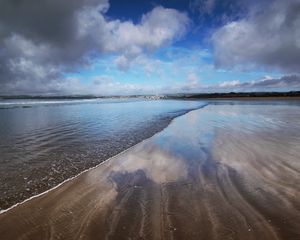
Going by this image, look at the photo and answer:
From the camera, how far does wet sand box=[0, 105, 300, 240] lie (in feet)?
13.1

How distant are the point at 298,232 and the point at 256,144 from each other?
22.9 feet

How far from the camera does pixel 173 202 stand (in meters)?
5.06

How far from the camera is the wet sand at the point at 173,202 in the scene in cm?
401

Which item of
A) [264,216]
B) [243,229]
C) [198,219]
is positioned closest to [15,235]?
[198,219]

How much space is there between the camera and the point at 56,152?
31.4 ft

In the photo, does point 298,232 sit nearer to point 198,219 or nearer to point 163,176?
point 198,219

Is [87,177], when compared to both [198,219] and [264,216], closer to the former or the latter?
[198,219]

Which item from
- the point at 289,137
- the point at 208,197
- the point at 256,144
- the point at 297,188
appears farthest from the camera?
the point at 289,137

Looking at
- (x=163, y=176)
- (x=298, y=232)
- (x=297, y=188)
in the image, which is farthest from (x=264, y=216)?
(x=163, y=176)

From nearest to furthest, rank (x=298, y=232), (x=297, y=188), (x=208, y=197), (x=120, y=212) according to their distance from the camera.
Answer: (x=298, y=232), (x=120, y=212), (x=208, y=197), (x=297, y=188)

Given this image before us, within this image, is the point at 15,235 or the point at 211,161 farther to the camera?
the point at 211,161

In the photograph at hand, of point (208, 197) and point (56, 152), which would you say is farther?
point (56, 152)

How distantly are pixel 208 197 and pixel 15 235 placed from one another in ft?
11.0

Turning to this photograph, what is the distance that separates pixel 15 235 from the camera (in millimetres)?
3961
